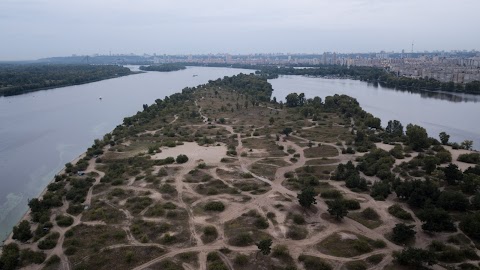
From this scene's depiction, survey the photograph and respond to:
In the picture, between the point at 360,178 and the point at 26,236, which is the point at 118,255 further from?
the point at 360,178

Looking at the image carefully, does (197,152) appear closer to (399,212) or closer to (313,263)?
(399,212)

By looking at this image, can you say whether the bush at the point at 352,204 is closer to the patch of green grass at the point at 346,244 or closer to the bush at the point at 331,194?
the bush at the point at 331,194

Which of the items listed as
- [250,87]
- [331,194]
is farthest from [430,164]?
[250,87]

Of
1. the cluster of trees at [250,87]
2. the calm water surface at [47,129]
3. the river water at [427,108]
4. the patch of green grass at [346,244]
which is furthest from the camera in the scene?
the cluster of trees at [250,87]

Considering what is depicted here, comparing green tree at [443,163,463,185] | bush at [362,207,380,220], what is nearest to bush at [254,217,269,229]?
bush at [362,207,380,220]

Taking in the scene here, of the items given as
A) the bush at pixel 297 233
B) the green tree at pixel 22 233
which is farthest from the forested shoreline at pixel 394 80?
the green tree at pixel 22 233
